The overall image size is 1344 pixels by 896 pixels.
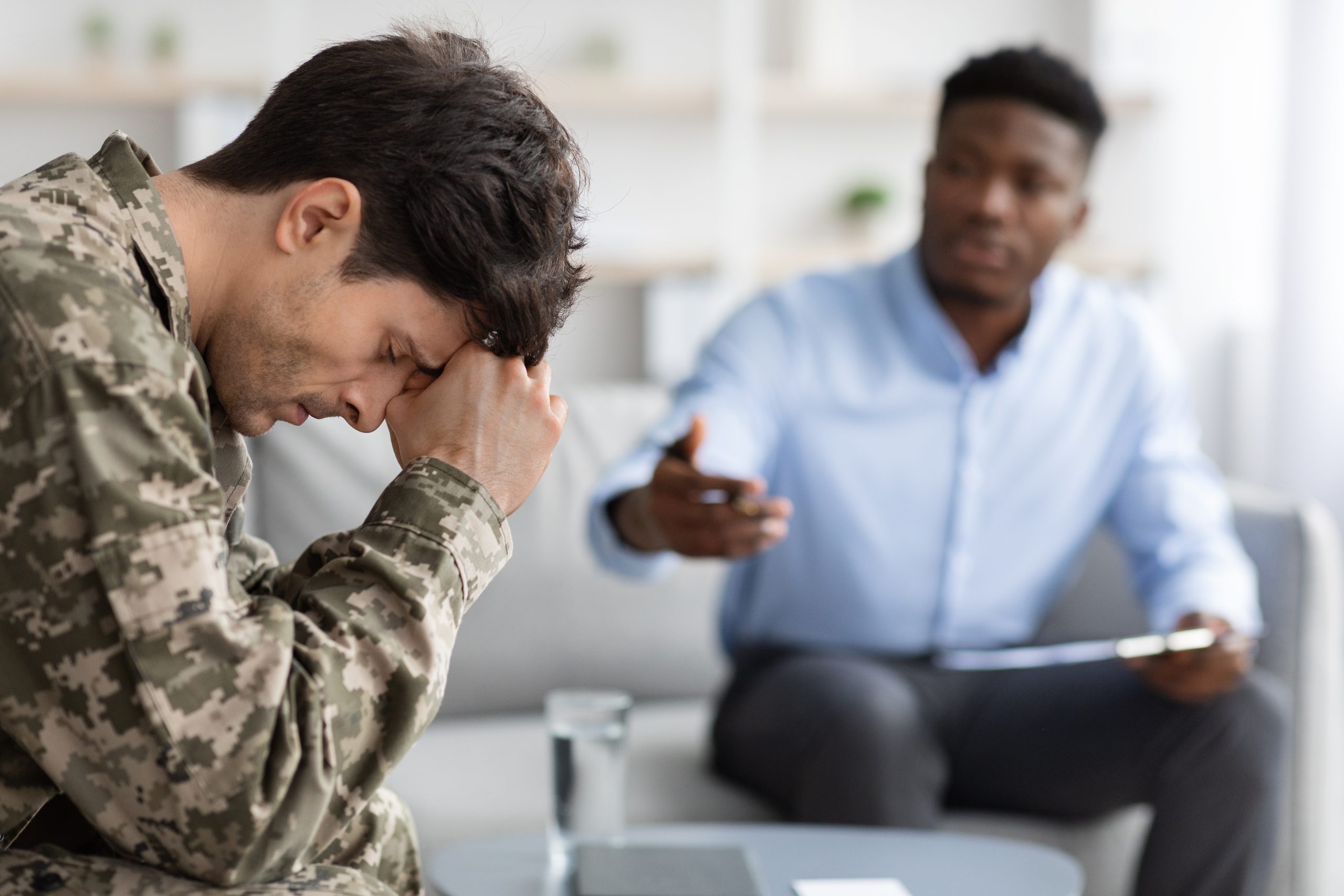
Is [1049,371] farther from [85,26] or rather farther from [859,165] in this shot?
[85,26]

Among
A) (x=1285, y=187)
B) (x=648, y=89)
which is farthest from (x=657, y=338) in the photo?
(x=1285, y=187)

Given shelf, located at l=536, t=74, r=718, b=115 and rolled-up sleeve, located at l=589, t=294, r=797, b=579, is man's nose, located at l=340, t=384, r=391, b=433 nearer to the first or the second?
rolled-up sleeve, located at l=589, t=294, r=797, b=579

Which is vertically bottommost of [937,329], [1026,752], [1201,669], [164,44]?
[1026,752]

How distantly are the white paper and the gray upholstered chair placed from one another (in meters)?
0.45

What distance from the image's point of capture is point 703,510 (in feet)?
4.49

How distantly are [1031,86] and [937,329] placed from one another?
34cm

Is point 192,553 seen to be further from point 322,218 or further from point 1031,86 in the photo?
point 1031,86

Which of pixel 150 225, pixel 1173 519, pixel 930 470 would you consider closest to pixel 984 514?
pixel 930 470

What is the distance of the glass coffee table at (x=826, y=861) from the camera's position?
1.10 meters

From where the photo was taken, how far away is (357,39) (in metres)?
0.84

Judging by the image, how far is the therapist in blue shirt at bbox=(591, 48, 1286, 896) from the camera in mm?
1512

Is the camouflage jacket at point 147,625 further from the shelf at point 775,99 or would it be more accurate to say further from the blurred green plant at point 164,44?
the blurred green plant at point 164,44

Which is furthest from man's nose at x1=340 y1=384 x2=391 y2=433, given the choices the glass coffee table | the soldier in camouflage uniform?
the glass coffee table

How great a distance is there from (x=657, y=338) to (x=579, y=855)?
2.29 m
